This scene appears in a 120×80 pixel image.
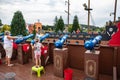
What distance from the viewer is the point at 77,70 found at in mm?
4168

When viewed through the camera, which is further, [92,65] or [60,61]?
[60,61]

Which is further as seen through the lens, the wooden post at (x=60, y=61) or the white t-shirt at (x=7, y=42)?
the white t-shirt at (x=7, y=42)

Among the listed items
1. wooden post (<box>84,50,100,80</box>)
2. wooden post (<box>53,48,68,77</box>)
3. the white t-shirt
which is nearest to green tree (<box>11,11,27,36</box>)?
the white t-shirt

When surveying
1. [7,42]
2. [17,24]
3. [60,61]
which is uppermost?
[17,24]

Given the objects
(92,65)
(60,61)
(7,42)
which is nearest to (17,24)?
(7,42)

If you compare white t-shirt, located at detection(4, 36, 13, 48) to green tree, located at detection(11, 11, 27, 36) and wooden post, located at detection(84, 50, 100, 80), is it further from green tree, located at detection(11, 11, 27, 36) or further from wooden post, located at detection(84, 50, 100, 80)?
green tree, located at detection(11, 11, 27, 36)

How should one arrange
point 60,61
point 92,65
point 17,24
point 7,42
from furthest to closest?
point 17,24
point 7,42
point 60,61
point 92,65

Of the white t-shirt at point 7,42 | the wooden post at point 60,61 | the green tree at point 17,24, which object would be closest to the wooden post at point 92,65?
the wooden post at point 60,61

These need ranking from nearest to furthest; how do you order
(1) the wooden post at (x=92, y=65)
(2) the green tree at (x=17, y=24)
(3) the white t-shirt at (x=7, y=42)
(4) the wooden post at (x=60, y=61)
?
(1) the wooden post at (x=92, y=65) → (4) the wooden post at (x=60, y=61) → (3) the white t-shirt at (x=7, y=42) → (2) the green tree at (x=17, y=24)

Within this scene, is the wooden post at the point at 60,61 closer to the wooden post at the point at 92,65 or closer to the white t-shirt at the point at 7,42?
the wooden post at the point at 92,65

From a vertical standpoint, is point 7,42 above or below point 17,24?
below

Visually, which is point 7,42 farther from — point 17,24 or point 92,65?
point 17,24

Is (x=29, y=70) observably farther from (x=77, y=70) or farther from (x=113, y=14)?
(x=113, y=14)

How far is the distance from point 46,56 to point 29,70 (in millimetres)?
744
